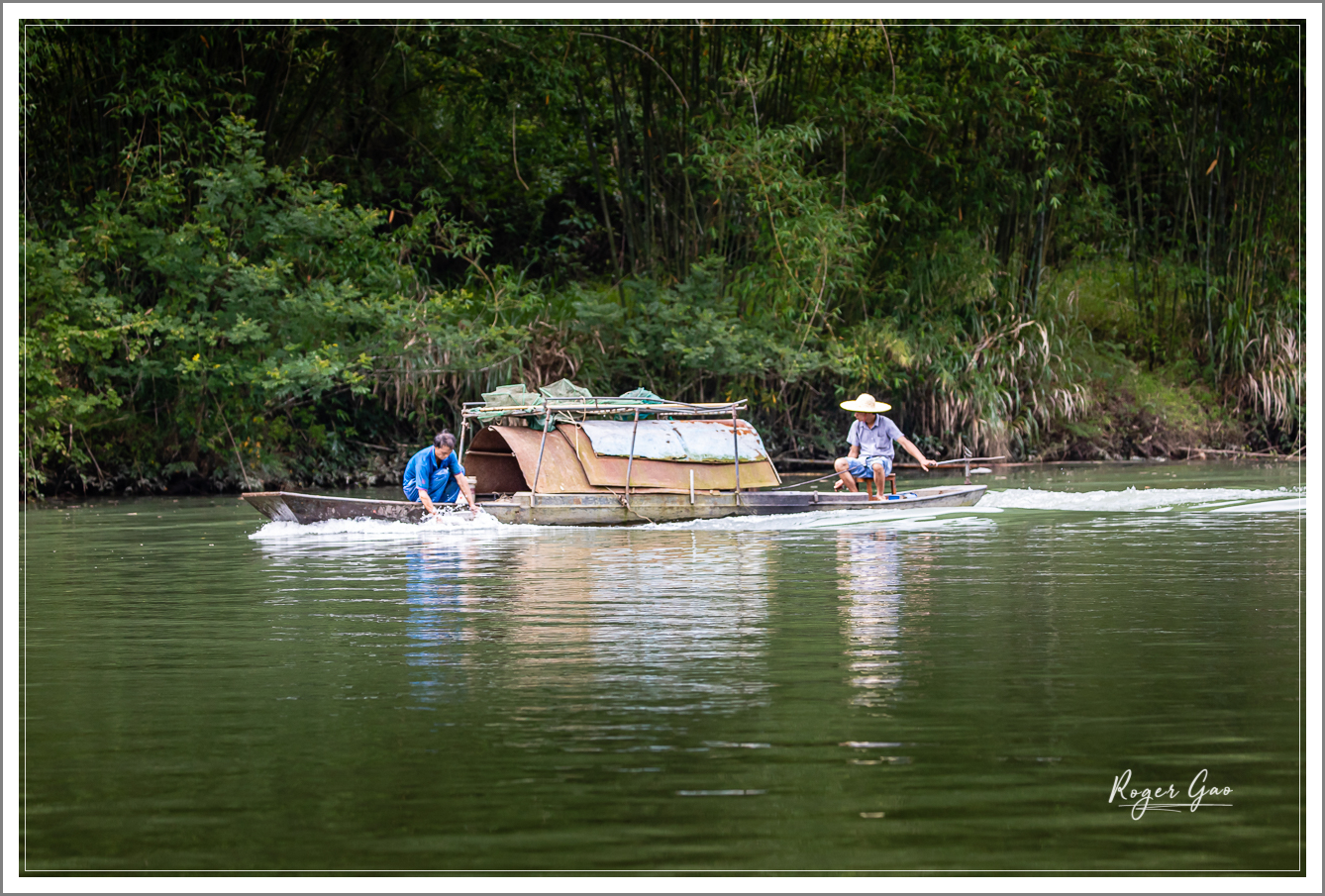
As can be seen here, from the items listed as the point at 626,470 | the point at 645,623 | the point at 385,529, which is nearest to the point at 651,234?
the point at 626,470

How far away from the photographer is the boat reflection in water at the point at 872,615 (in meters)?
7.36

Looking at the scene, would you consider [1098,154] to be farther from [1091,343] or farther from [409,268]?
[409,268]

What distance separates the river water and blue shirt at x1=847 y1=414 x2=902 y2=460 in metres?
5.46

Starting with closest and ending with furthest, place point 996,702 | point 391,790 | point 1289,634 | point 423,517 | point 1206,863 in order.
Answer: point 1206,863
point 391,790
point 996,702
point 1289,634
point 423,517

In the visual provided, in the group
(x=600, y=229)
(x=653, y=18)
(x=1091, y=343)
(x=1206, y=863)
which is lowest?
(x=1206, y=863)

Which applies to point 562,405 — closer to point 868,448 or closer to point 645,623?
point 868,448

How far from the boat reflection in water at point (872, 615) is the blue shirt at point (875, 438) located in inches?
140

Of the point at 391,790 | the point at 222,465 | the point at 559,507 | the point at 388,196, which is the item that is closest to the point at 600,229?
the point at 388,196

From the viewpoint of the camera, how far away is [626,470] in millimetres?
17141

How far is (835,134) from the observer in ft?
86.3

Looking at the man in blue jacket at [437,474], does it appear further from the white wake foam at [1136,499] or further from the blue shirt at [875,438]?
the white wake foam at [1136,499]

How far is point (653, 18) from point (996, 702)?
Answer: 1885 centimetres

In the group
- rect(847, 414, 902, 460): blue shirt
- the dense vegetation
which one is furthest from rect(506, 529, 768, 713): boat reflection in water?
the dense vegetation

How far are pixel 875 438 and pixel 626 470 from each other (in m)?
3.03
